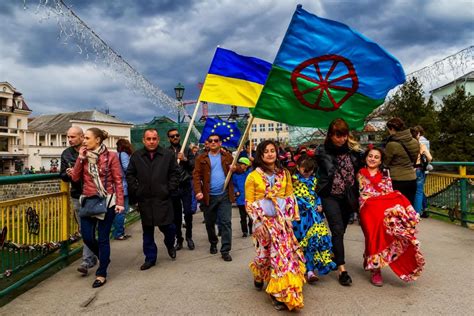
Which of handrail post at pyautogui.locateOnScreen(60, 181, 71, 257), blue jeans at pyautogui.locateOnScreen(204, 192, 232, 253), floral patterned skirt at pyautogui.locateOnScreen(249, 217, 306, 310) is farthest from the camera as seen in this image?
blue jeans at pyautogui.locateOnScreen(204, 192, 232, 253)

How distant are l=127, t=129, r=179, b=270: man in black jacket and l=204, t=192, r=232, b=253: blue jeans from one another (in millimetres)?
749

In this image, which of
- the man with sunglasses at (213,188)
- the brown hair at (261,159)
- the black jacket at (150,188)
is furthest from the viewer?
the man with sunglasses at (213,188)

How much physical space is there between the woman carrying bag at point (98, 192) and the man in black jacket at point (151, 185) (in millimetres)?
377

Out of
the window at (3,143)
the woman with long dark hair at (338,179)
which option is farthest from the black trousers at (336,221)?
the window at (3,143)

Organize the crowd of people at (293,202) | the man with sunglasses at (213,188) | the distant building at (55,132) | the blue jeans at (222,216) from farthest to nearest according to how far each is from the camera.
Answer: the distant building at (55,132) → the man with sunglasses at (213,188) → the blue jeans at (222,216) → the crowd of people at (293,202)

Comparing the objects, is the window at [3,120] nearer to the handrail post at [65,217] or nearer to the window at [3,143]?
the window at [3,143]

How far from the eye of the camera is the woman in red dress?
405 centimetres

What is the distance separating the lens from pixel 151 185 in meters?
4.98

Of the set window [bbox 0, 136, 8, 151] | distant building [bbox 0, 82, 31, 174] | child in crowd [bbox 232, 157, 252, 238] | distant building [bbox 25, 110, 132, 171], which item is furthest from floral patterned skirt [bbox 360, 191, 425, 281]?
window [bbox 0, 136, 8, 151]

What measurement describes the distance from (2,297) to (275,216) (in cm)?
289

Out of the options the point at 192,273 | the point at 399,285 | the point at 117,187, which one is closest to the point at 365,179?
the point at 399,285

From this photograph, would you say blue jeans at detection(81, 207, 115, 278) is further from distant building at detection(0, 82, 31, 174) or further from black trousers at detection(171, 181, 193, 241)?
distant building at detection(0, 82, 31, 174)

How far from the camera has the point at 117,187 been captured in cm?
459

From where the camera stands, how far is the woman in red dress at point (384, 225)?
4051 mm
